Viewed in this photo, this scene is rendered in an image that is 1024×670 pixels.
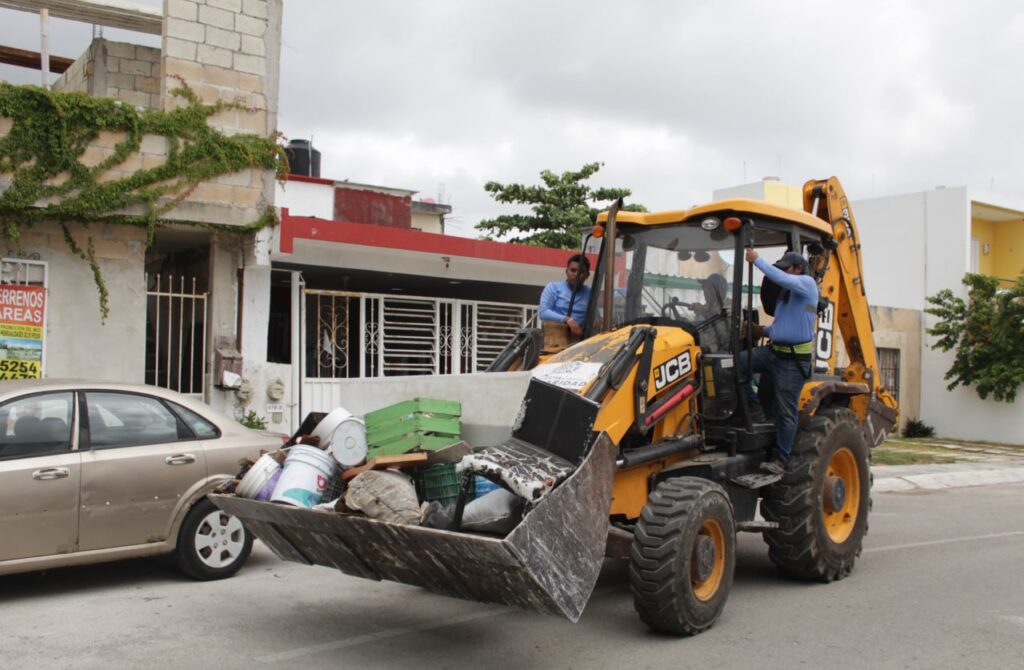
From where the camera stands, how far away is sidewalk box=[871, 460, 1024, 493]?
14.2 metres

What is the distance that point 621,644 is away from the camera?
17.9 ft

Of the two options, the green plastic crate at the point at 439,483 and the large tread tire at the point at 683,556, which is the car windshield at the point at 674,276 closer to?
the large tread tire at the point at 683,556

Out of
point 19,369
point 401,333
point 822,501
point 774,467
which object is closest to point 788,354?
point 774,467

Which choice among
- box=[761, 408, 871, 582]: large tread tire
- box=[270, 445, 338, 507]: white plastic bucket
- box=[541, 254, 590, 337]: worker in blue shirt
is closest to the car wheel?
box=[270, 445, 338, 507]: white plastic bucket

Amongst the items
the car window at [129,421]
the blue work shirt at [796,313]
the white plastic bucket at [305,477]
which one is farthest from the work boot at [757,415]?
the car window at [129,421]

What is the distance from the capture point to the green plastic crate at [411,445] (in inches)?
213

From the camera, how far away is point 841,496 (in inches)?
286

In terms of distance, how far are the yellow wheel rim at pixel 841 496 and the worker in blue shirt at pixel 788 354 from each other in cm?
49

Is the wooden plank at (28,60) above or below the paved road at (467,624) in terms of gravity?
above

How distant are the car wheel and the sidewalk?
9.58 m

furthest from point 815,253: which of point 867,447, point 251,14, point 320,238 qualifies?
point 251,14

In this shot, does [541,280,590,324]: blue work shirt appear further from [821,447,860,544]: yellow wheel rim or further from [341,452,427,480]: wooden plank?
[341,452,427,480]: wooden plank

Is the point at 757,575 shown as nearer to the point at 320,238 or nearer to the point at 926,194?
the point at 320,238

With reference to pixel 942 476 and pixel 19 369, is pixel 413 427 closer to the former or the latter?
pixel 19 369
